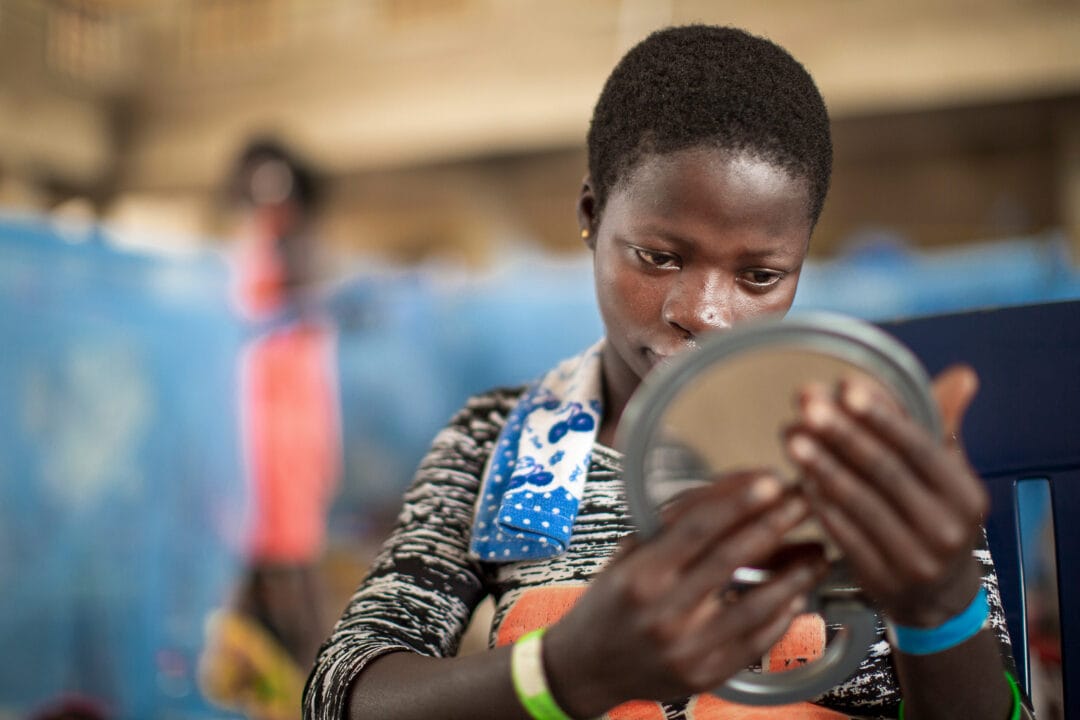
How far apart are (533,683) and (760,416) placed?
20 cm

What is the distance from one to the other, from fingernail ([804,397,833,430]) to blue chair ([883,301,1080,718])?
21.8 inches

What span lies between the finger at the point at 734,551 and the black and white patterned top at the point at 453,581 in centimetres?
26

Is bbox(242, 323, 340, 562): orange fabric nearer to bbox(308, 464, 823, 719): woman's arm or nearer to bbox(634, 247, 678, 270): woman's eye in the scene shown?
bbox(634, 247, 678, 270): woman's eye

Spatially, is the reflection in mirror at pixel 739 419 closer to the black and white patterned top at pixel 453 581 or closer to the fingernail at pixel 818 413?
the fingernail at pixel 818 413

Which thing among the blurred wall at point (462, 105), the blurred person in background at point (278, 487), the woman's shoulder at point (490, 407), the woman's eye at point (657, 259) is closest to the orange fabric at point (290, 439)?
the blurred person in background at point (278, 487)

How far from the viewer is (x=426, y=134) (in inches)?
149

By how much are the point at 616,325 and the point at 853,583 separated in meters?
0.29

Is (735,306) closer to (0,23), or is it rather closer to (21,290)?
(21,290)

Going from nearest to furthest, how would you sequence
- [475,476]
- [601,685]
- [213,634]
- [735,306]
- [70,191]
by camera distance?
1. [601,685]
2. [735,306]
3. [475,476]
4. [213,634]
5. [70,191]

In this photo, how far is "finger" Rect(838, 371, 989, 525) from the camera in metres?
0.44

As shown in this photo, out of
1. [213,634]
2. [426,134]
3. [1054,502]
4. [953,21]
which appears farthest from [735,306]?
[426,134]

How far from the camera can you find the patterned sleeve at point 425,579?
28.4 inches

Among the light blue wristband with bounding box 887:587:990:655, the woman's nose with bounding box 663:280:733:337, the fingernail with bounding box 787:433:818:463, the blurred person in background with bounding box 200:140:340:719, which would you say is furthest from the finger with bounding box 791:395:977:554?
the blurred person in background with bounding box 200:140:340:719

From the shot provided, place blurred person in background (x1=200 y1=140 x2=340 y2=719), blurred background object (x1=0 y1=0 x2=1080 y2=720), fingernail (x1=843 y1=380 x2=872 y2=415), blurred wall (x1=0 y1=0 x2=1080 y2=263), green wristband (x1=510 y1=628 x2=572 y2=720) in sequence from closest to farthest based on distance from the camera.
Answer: fingernail (x1=843 y1=380 x2=872 y2=415)
green wristband (x1=510 y1=628 x2=572 y2=720)
blurred background object (x1=0 y1=0 x2=1080 y2=720)
blurred person in background (x1=200 y1=140 x2=340 y2=719)
blurred wall (x1=0 y1=0 x2=1080 y2=263)
